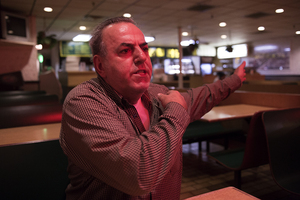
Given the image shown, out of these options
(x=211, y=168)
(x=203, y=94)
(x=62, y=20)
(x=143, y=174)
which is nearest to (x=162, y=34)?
(x=62, y=20)

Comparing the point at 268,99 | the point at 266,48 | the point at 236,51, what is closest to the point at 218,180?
the point at 268,99

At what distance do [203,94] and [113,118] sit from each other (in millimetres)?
637

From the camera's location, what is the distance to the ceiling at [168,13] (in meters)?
5.55

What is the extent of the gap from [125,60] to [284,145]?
1.54 meters

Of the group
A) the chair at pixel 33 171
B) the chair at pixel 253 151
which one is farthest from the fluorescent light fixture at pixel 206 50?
the chair at pixel 33 171

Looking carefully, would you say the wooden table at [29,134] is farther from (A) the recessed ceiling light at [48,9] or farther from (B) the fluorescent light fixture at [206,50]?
(B) the fluorescent light fixture at [206,50]

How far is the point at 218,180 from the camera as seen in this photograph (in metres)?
2.73

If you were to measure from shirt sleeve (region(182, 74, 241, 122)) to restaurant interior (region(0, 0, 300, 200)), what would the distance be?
1.45ft

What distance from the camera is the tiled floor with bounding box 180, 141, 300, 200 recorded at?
237 cm

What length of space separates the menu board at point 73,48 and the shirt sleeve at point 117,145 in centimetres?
1008

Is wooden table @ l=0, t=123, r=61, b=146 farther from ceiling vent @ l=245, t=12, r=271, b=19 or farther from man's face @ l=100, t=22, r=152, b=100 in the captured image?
ceiling vent @ l=245, t=12, r=271, b=19

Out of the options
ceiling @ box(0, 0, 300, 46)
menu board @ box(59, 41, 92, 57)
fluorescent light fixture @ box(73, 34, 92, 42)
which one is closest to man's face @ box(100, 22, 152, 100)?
ceiling @ box(0, 0, 300, 46)

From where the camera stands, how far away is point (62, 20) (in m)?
7.02

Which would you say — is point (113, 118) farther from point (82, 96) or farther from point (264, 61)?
point (264, 61)
